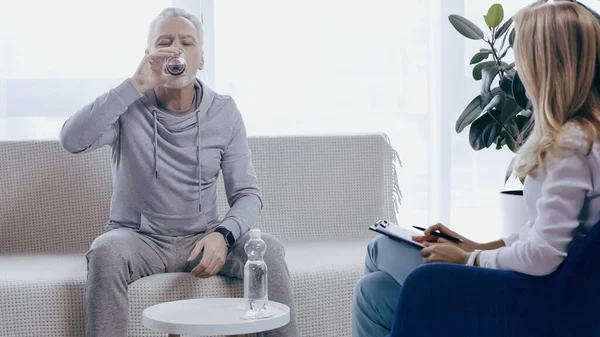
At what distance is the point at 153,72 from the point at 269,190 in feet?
2.48

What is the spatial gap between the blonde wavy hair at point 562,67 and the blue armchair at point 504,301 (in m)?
0.20

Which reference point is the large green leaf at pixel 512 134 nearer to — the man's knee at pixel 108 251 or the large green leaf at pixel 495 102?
the large green leaf at pixel 495 102

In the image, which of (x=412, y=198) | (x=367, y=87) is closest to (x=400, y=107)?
(x=367, y=87)

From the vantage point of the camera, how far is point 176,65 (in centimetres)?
242

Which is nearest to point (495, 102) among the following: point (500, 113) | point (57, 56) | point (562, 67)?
point (500, 113)

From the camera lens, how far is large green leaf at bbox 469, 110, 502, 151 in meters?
2.99

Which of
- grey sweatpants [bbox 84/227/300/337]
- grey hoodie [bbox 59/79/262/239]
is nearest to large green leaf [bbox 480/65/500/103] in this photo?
grey hoodie [bbox 59/79/262/239]

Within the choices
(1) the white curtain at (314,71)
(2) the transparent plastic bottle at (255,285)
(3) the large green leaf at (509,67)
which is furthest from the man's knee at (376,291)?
(1) the white curtain at (314,71)

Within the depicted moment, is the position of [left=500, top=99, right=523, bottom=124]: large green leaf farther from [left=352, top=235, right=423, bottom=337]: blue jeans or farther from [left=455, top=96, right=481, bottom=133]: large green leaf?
[left=352, top=235, right=423, bottom=337]: blue jeans

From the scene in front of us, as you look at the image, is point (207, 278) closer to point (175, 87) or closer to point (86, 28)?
point (175, 87)

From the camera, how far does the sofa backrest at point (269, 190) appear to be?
281 centimetres

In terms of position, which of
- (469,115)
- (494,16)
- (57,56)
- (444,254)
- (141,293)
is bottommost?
(141,293)

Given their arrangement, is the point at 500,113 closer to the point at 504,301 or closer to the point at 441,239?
the point at 441,239

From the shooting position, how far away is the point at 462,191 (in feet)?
13.5
